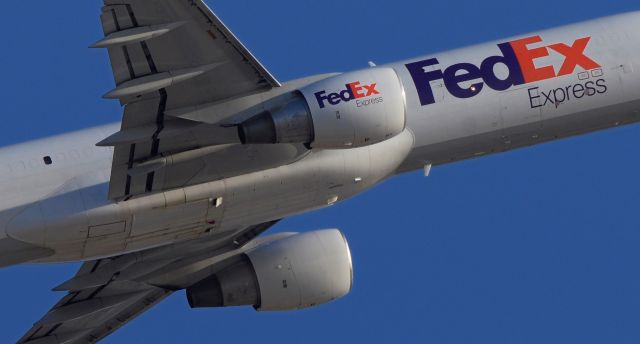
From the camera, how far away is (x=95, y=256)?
47438 millimetres

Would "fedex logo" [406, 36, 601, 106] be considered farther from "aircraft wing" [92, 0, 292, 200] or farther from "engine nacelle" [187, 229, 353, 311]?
"engine nacelle" [187, 229, 353, 311]

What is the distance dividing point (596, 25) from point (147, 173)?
13579mm

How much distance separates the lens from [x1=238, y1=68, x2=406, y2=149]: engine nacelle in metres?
43.3

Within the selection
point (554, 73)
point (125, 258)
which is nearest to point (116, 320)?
point (125, 258)

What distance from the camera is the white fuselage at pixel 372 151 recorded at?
1799 inches

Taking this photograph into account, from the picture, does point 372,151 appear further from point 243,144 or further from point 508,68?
point 508,68

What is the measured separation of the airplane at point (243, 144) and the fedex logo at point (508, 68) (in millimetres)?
39

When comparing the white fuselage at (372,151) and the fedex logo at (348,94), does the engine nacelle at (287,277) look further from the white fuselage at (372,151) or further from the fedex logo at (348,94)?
the fedex logo at (348,94)

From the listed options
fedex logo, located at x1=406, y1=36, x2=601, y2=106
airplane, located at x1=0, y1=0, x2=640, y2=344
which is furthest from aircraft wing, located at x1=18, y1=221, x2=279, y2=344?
fedex logo, located at x1=406, y1=36, x2=601, y2=106

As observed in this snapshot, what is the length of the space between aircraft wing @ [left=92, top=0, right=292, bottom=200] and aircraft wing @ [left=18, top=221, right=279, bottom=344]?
533cm

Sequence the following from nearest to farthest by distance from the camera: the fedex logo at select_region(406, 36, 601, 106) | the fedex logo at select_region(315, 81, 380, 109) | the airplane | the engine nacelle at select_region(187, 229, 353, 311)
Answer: the airplane < the fedex logo at select_region(315, 81, 380, 109) < the fedex logo at select_region(406, 36, 601, 106) < the engine nacelle at select_region(187, 229, 353, 311)

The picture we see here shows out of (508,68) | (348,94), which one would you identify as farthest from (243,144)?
(508,68)

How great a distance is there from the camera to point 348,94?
143 ft

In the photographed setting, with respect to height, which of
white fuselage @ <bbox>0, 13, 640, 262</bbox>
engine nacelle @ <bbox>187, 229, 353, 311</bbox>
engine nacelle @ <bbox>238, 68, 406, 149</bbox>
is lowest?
engine nacelle @ <bbox>187, 229, 353, 311</bbox>
